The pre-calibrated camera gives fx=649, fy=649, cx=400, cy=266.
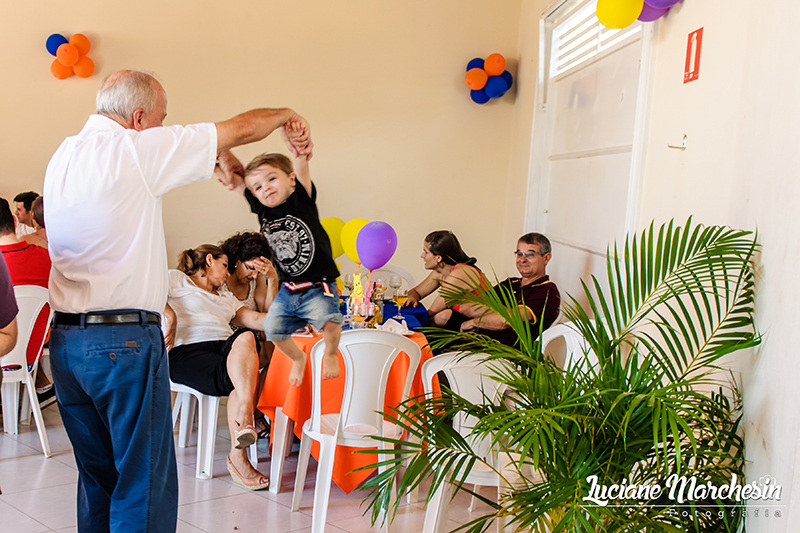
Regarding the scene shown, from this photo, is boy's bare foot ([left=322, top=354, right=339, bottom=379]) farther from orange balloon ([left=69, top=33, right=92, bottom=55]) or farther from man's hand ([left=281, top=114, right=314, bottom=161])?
orange balloon ([left=69, top=33, right=92, bottom=55])

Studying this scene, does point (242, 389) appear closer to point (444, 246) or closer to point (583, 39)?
point (444, 246)

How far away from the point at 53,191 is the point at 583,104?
11.7 feet

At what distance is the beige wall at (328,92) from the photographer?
514cm

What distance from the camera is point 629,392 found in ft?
5.84

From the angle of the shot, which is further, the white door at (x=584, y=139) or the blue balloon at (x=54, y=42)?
the blue balloon at (x=54, y=42)

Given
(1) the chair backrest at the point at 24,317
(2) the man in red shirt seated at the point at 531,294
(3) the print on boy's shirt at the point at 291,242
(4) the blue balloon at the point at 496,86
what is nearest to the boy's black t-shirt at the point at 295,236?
(3) the print on boy's shirt at the point at 291,242

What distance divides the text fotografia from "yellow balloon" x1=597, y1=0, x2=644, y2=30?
2.32m

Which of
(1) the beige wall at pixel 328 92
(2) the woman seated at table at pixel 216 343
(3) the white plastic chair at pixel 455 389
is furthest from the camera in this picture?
(1) the beige wall at pixel 328 92

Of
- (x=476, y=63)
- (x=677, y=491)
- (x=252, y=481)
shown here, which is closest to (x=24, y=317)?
(x=252, y=481)

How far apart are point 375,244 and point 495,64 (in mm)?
2569

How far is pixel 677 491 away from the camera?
184 cm

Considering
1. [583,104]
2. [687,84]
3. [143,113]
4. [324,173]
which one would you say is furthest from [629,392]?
[324,173]

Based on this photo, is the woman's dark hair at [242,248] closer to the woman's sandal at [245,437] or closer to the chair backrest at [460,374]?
the woman's sandal at [245,437]

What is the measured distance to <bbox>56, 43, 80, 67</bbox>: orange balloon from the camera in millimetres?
4910
